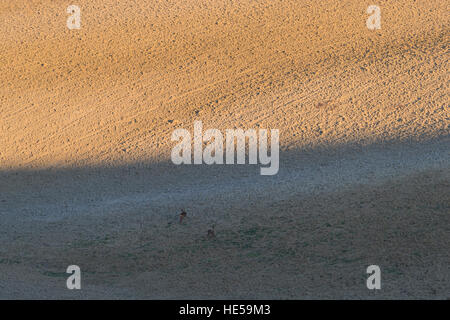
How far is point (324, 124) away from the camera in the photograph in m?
19.4

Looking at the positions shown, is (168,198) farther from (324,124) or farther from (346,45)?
(346,45)

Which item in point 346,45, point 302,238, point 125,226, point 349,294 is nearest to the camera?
point 349,294

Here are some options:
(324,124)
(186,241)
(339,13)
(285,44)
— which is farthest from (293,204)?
(339,13)

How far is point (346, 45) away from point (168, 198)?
8991mm

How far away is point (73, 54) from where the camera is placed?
21734 millimetres

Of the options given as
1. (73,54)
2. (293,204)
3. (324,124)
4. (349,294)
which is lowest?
(349,294)

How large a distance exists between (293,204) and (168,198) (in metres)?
3.54

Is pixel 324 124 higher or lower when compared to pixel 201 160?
higher

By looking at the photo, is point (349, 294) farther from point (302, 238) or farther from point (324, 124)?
point (324, 124)

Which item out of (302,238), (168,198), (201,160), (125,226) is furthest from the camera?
(201,160)

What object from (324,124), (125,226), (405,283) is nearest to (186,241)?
(125,226)

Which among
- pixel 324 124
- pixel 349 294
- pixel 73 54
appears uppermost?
pixel 73 54

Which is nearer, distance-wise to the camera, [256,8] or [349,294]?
[349,294]

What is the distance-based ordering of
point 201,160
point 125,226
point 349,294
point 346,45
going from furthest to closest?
point 346,45, point 201,160, point 125,226, point 349,294
